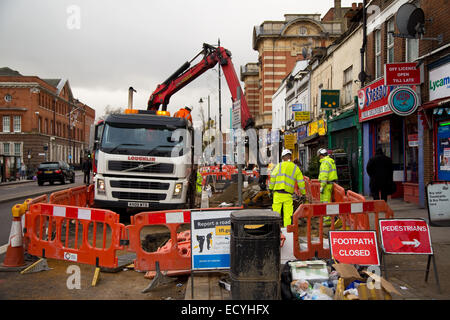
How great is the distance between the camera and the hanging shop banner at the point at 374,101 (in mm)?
14938

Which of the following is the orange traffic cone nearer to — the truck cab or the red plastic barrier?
the red plastic barrier

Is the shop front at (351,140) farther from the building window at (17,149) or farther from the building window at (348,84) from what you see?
the building window at (17,149)

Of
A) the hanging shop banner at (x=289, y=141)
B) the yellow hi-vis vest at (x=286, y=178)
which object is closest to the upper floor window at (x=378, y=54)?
the yellow hi-vis vest at (x=286, y=178)

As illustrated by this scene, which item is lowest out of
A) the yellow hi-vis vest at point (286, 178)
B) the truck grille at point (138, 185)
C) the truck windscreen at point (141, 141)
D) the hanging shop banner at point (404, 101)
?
the truck grille at point (138, 185)

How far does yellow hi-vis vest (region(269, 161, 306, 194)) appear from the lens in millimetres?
8352

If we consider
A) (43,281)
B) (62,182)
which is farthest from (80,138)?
(43,281)

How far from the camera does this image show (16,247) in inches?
260

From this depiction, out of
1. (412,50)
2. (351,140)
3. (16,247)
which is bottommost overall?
(16,247)

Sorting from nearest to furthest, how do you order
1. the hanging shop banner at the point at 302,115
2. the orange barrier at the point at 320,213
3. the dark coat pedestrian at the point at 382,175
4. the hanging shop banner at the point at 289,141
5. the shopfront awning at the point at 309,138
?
the orange barrier at the point at 320,213 → the dark coat pedestrian at the point at 382,175 → the shopfront awning at the point at 309,138 → the hanging shop banner at the point at 302,115 → the hanging shop banner at the point at 289,141

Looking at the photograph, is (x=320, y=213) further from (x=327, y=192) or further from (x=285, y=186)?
(x=327, y=192)

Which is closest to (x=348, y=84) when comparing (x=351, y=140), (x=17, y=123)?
(x=351, y=140)

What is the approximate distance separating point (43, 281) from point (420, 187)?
35.2 ft

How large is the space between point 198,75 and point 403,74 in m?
7.12

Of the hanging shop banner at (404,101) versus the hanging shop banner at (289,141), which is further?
the hanging shop banner at (289,141)
